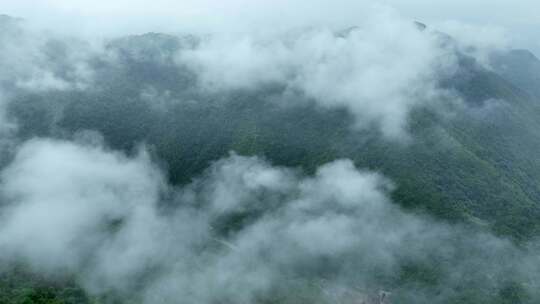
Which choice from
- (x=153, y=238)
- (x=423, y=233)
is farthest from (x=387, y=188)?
(x=153, y=238)

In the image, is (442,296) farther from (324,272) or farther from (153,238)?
(153,238)

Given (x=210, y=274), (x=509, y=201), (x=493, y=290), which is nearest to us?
(x=493, y=290)

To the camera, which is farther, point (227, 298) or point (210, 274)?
point (210, 274)

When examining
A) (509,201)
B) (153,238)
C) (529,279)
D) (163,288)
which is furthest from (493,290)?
(153,238)

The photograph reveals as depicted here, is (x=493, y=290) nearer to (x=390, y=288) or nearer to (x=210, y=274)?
(x=390, y=288)

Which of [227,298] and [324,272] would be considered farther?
[324,272]

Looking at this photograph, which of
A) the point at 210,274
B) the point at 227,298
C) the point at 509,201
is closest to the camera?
the point at 227,298

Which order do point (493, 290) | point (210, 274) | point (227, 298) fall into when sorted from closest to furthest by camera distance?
point (493, 290), point (227, 298), point (210, 274)

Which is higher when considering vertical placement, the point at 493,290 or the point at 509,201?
the point at 509,201

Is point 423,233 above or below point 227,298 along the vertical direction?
above
